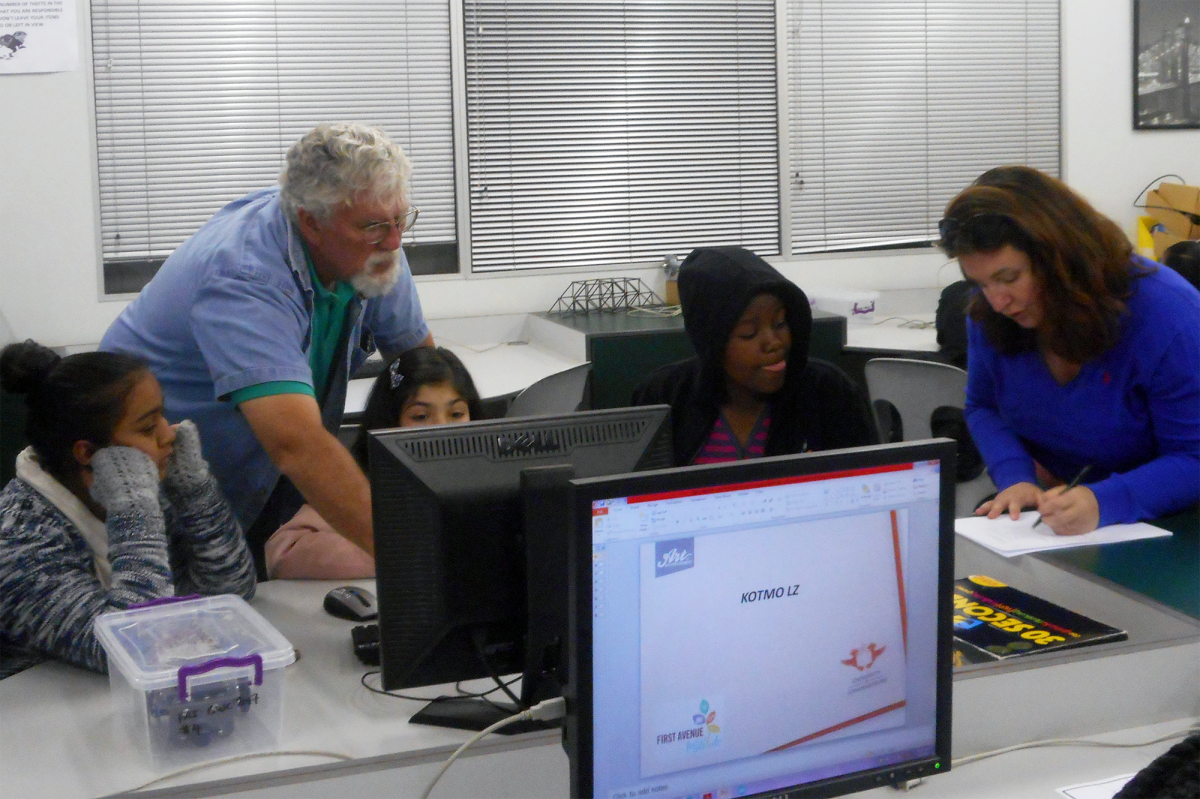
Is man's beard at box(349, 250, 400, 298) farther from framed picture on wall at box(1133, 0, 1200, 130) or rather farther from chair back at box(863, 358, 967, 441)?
framed picture on wall at box(1133, 0, 1200, 130)

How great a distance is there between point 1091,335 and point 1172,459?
0.82ft

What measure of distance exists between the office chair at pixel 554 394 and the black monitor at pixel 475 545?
1.70m

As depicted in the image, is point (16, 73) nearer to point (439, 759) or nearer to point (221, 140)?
point (221, 140)

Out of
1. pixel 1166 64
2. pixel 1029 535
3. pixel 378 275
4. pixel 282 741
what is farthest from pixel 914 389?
pixel 1166 64

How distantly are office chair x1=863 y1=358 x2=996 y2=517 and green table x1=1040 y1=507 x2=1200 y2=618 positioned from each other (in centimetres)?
123

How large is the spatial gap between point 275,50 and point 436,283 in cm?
99

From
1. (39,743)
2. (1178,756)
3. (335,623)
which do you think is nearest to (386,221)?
(335,623)

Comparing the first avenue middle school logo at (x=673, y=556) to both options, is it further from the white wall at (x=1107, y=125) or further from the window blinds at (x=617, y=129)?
the white wall at (x=1107, y=125)

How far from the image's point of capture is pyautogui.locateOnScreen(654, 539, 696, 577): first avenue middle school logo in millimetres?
979

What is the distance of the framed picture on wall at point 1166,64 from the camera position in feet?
16.0

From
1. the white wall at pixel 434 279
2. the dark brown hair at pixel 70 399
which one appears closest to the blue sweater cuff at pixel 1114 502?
the dark brown hair at pixel 70 399

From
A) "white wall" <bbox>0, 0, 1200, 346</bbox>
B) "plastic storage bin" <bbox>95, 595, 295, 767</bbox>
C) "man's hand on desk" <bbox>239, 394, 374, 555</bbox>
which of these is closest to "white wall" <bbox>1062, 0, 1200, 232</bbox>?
"white wall" <bbox>0, 0, 1200, 346</bbox>

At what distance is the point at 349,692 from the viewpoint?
1476mm

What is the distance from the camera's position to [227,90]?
400 centimetres
